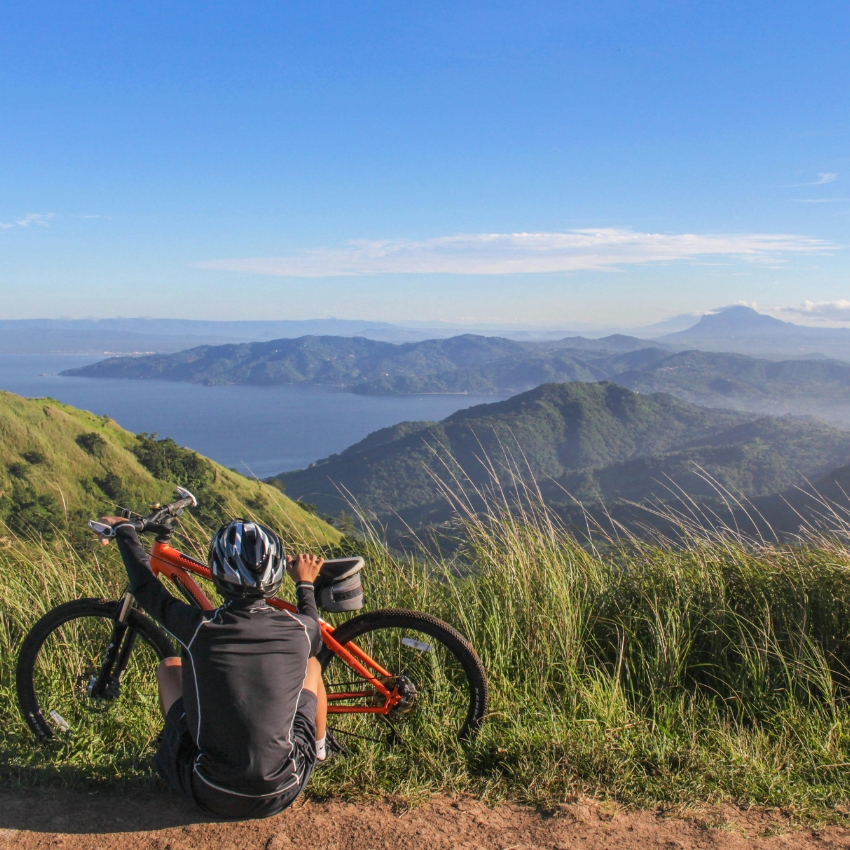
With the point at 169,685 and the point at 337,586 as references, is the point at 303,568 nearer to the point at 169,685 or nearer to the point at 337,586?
the point at 337,586

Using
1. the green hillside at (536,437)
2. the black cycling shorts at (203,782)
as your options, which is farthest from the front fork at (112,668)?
the green hillside at (536,437)

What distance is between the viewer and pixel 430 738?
9.33 ft

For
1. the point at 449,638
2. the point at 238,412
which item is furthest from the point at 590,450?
the point at 449,638

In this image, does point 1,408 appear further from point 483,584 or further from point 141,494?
point 483,584

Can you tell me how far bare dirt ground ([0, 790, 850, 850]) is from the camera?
232cm

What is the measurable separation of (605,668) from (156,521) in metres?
2.34

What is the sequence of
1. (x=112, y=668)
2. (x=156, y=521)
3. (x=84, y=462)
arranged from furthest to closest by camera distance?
(x=84, y=462), (x=112, y=668), (x=156, y=521)

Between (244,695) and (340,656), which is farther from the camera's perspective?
(340,656)

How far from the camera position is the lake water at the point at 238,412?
110 m

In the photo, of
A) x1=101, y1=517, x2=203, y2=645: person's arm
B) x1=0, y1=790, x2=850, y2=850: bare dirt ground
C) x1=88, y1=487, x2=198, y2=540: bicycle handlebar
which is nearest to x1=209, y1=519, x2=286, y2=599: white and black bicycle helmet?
x1=101, y1=517, x2=203, y2=645: person's arm

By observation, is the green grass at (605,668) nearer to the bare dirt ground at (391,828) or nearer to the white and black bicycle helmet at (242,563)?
the bare dirt ground at (391,828)

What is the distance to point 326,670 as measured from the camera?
303 cm

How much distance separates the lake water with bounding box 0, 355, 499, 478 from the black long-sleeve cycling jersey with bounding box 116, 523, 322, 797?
3345 inches

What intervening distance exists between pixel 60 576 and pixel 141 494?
29.3m
